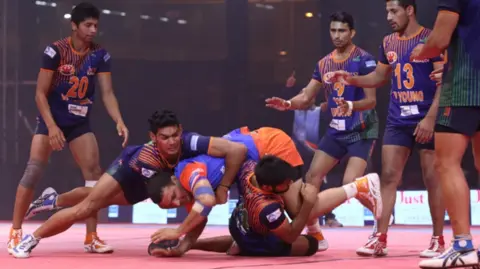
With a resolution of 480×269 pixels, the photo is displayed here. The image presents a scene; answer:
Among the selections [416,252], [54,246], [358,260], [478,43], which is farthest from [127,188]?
[478,43]

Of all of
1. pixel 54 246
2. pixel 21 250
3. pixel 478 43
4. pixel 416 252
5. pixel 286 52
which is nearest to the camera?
pixel 478 43

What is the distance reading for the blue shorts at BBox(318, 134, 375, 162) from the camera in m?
5.81

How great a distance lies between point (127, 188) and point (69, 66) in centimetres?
99

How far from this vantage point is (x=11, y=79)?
1064cm

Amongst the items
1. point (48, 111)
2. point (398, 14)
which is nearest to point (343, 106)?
point (398, 14)

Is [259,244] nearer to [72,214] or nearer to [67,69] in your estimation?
[72,214]

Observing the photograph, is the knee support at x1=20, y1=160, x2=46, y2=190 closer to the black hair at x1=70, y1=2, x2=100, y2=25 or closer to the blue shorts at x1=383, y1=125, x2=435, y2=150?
the black hair at x1=70, y1=2, x2=100, y2=25

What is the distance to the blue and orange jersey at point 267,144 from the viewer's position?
536 cm

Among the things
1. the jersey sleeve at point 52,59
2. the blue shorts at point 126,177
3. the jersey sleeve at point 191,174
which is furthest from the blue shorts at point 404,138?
the jersey sleeve at point 52,59

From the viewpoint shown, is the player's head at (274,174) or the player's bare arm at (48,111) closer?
the player's head at (274,174)

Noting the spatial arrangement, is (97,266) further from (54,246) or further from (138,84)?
(138,84)

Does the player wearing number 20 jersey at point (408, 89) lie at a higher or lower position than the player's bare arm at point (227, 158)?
higher

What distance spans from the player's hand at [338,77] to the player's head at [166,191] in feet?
4.14

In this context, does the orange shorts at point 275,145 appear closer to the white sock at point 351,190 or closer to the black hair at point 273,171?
the white sock at point 351,190
